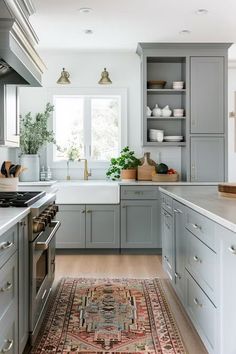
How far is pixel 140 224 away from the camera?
17.9ft

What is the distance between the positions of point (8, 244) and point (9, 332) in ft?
1.35

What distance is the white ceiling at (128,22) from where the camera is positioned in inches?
167

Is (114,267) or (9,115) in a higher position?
(9,115)

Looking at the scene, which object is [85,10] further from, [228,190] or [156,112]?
[228,190]

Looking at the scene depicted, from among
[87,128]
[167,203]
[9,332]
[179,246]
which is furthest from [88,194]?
[9,332]

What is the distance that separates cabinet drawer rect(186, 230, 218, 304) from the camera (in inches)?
89.6

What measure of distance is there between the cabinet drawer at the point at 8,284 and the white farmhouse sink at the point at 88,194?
10.6ft

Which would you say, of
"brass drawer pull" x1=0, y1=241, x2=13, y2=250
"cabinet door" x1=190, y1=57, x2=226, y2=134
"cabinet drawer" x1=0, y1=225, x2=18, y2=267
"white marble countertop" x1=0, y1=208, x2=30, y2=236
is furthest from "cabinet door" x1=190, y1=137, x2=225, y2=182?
"brass drawer pull" x1=0, y1=241, x2=13, y2=250

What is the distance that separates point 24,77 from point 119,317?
1906 mm

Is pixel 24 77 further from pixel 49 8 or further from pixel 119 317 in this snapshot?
pixel 119 317

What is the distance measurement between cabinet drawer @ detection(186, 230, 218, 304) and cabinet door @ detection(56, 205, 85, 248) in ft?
8.41

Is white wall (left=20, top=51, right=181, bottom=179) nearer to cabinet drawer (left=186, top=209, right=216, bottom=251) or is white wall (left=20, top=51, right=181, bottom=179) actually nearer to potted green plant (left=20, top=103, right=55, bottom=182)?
potted green plant (left=20, top=103, right=55, bottom=182)

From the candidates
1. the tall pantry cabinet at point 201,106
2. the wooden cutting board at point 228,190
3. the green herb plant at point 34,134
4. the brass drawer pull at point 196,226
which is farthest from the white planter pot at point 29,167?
the brass drawer pull at point 196,226

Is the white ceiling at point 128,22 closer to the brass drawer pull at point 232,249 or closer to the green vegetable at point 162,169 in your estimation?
the green vegetable at point 162,169
